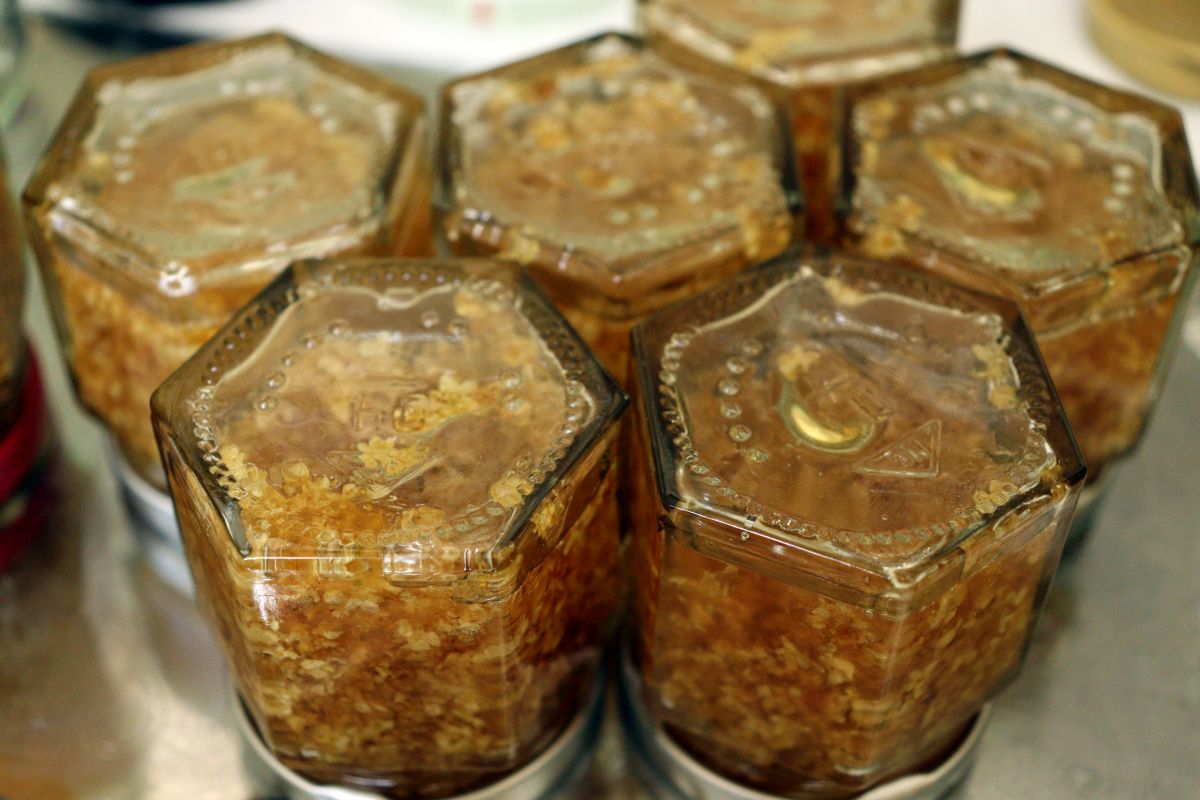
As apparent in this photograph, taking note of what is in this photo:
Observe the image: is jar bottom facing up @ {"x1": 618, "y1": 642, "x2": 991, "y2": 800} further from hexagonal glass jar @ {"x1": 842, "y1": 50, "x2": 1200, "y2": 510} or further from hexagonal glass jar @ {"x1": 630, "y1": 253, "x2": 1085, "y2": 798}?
hexagonal glass jar @ {"x1": 842, "y1": 50, "x2": 1200, "y2": 510}

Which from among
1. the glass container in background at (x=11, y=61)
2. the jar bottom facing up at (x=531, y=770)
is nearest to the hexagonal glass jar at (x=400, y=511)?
the jar bottom facing up at (x=531, y=770)

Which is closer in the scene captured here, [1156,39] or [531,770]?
[531,770]

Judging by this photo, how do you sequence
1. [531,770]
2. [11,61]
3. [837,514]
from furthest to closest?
[11,61]
[531,770]
[837,514]

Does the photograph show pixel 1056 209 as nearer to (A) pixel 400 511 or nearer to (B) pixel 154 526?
(A) pixel 400 511

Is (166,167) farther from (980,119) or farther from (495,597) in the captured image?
(980,119)

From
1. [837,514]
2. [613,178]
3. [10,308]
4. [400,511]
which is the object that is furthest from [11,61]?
[837,514]

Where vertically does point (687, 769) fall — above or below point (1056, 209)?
below

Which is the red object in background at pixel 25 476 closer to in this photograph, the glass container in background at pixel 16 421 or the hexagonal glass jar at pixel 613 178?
the glass container in background at pixel 16 421
